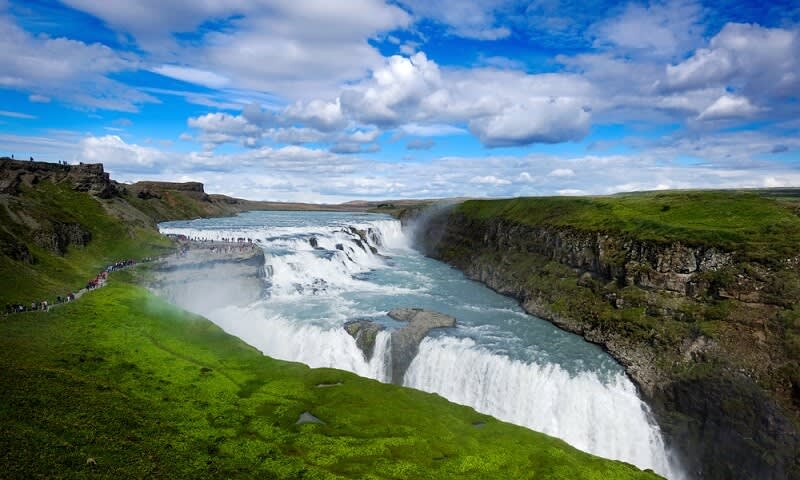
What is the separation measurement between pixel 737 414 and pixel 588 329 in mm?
13274

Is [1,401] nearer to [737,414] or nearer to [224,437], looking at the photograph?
[224,437]

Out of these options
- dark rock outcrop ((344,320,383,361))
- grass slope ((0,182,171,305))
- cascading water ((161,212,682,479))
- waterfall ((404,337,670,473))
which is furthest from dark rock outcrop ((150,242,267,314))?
waterfall ((404,337,670,473))

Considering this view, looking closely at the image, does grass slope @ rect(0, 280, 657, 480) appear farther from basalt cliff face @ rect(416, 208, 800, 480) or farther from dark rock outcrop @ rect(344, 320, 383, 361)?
basalt cliff face @ rect(416, 208, 800, 480)

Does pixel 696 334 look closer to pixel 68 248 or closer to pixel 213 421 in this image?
pixel 213 421

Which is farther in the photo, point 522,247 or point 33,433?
point 522,247

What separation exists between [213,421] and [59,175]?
234 feet

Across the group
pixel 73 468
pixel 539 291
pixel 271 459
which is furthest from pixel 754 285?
pixel 73 468

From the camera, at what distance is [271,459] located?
20.0m

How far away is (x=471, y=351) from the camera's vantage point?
115 feet

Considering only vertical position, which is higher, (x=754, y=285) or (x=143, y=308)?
(x=754, y=285)

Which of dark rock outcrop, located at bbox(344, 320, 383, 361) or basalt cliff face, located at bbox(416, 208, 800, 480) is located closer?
basalt cliff face, located at bbox(416, 208, 800, 480)

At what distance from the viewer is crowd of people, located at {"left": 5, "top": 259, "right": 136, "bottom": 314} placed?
110 ft

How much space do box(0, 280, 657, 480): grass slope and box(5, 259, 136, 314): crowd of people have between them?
1.56m

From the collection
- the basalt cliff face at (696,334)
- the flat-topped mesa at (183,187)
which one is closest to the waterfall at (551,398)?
the basalt cliff face at (696,334)
